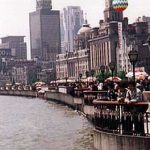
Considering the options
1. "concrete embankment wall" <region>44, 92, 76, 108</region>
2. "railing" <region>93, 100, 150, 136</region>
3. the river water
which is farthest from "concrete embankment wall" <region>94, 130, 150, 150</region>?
"concrete embankment wall" <region>44, 92, 76, 108</region>

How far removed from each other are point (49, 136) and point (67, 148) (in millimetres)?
8876

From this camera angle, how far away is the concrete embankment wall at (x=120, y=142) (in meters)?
26.1

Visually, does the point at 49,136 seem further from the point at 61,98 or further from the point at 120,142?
the point at 61,98

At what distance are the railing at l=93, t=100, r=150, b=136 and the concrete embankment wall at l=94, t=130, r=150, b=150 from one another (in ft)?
1.83

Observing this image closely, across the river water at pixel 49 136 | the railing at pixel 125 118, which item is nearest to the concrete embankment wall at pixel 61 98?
the river water at pixel 49 136

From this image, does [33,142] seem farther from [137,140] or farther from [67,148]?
[137,140]

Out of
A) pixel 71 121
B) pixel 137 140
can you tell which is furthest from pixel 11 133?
pixel 137 140

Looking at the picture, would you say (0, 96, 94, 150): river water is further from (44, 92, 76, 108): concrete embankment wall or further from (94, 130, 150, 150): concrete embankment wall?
(44, 92, 76, 108): concrete embankment wall

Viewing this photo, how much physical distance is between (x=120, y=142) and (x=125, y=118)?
1.60 m

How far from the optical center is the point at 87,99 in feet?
183

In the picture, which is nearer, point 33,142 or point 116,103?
Result: point 116,103

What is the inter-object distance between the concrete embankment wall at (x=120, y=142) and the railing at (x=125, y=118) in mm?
558

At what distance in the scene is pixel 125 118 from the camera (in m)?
29.0

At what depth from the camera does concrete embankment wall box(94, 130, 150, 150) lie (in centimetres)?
2606
